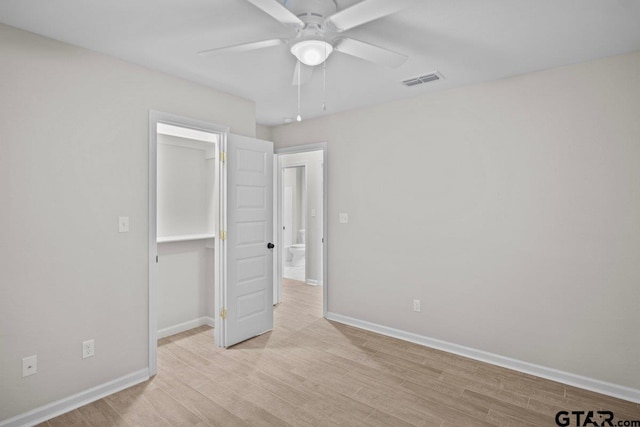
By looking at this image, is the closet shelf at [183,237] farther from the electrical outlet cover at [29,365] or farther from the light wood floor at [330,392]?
the electrical outlet cover at [29,365]

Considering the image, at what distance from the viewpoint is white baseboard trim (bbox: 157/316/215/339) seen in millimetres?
3534

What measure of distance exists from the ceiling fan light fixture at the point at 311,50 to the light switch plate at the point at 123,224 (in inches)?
72.5

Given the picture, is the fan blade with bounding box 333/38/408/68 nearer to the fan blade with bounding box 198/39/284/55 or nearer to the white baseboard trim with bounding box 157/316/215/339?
the fan blade with bounding box 198/39/284/55

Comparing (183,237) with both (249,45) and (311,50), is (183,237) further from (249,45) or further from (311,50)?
(311,50)

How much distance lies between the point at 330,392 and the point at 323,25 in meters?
2.54

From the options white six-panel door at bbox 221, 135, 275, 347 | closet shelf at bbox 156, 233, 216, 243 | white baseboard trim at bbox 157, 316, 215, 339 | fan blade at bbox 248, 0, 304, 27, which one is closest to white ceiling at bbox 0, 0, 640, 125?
fan blade at bbox 248, 0, 304, 27

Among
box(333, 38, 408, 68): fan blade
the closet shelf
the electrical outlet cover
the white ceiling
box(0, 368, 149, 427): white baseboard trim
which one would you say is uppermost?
the white ceiling

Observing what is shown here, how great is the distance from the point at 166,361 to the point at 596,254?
3770mm

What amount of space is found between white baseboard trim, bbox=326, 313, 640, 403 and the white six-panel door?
3.88 feet

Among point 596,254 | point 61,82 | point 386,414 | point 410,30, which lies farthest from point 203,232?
point 596,254

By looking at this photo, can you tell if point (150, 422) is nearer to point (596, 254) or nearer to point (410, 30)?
point (410, 30)

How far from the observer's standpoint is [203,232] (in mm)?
4027

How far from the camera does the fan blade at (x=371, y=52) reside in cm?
183

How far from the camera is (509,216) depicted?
2918 millimetres
